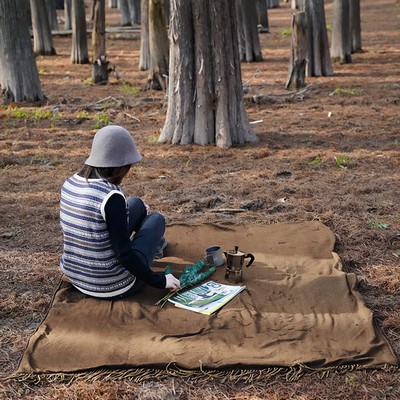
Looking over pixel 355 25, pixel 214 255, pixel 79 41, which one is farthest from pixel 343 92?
pixel 79 41

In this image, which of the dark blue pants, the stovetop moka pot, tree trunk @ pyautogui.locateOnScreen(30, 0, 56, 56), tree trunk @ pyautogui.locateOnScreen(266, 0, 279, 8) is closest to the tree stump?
tree trunk @ pyautogui.locateOnScreen(30, 0, 56, 56)

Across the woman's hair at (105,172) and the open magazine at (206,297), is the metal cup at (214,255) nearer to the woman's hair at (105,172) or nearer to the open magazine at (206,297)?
the open magazine at (206,297)

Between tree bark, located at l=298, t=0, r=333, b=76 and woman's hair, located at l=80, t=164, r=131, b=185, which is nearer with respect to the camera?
woman's hair, located at l=80, t=164, r=131, b=185

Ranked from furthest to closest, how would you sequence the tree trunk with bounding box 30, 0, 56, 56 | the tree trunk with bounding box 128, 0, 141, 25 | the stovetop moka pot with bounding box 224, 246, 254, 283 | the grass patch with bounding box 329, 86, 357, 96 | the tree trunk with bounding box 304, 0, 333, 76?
1. the tree trunk with bounding box 128, 0, 141, 25
2. the tree trunk with bounding box 30, 0, 56, 56
3. the tree trunk with bounding box 304, 0, 333, 76
4. the grass patch with bounding box 329, 86, 357, 96
5. the stovetop moka pot with bounding box 224, 246, 254, 283

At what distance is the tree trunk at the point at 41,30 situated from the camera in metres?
17.2

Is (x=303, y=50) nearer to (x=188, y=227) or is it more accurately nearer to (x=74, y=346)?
(x=188, y=227)

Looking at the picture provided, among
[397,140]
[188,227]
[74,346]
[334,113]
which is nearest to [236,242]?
[188,227]

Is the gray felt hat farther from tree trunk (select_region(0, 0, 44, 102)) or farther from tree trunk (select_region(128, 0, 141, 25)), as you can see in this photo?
tree trunk (select_region(128, 0, 141, 25))

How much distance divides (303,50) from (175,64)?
4305mm

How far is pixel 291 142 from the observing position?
331 inches

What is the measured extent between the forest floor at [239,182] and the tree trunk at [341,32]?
129cm

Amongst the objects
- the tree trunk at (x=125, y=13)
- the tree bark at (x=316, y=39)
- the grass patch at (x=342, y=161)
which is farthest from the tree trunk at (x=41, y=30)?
the grass patch at (x=342, y=161)

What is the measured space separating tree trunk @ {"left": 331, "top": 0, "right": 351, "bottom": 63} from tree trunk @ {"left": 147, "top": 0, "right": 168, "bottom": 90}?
4.35 meters

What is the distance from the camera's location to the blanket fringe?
3.45 metres
